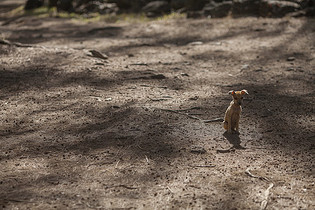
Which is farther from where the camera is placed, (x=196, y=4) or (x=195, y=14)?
(x=196, y=4)

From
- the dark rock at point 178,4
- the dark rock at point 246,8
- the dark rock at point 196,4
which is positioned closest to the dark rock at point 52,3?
the dark rock at point 178,4

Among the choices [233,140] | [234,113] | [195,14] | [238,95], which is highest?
[238,95]

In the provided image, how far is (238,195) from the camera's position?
11.7 feet

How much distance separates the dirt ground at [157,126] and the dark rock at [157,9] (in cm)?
411

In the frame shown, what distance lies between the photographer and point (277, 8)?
37.0 feet

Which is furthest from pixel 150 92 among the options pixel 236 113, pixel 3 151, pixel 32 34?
pixel 32 34

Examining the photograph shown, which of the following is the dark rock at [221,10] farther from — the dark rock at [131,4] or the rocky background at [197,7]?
the dark rock at [131,4]

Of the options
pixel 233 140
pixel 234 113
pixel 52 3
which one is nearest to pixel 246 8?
pixel 234 113

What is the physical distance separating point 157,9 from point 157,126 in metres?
9.27

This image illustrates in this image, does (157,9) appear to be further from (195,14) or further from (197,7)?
(195,14)

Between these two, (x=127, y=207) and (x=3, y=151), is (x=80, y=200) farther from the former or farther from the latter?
(x=3, y=151)

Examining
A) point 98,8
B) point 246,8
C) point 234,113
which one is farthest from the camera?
point 98,8

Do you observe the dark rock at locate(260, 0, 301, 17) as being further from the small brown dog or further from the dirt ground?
the small brown dog

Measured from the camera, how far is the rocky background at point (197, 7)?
1127 cm
